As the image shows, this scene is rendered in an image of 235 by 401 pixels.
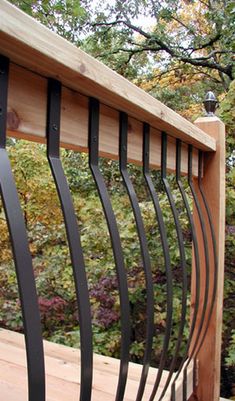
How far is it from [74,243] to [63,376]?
0.98 metres

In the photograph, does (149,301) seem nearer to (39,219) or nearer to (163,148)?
(163,148)

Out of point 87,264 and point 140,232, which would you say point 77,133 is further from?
point 87,264

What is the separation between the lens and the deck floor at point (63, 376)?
1.14 metres

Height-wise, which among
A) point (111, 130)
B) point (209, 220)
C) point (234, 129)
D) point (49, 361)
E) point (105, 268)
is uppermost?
point (234, 129)

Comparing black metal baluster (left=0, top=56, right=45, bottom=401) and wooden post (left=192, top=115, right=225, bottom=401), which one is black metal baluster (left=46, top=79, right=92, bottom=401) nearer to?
black metal baluster (left=0, top=56, right=45, bottom=401)

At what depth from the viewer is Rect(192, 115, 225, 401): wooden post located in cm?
127

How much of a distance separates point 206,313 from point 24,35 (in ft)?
3.89

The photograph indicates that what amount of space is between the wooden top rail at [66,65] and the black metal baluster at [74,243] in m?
0.04

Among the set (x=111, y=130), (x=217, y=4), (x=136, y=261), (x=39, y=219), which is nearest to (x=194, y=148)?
(x=111, y=130)

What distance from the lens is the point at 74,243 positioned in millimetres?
524

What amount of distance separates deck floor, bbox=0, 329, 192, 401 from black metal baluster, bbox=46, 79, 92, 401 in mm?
638

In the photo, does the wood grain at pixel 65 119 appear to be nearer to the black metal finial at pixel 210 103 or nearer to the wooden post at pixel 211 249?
the wooden post at pixel 211 249

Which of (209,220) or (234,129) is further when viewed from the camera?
(234,129)

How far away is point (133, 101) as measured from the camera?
68 cm
